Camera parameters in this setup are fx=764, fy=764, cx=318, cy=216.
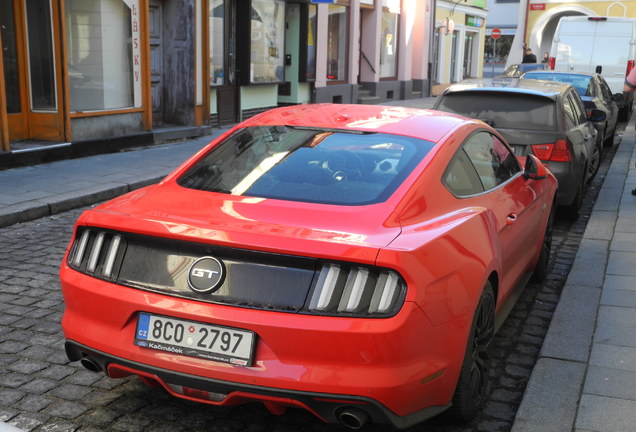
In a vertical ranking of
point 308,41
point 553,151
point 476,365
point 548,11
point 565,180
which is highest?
point 548,11

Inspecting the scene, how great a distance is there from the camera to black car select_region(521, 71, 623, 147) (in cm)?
1325

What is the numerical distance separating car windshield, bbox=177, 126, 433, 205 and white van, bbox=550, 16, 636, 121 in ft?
66.1

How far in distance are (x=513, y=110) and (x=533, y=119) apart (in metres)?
0.23

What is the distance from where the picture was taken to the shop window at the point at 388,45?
26297mm

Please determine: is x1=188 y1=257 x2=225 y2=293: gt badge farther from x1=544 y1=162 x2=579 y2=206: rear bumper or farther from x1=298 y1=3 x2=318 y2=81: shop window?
x1=298 y1=3 x2=318 y2=81: shop window

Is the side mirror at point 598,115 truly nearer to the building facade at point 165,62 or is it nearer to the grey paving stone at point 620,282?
the grey paving stone at point 620,282

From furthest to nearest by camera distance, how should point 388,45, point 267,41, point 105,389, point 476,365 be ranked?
point 388,45, point 267,41, point 105,389, point 476,365

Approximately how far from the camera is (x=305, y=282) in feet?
10.1

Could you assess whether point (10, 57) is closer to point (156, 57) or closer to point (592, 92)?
point (156, 57)

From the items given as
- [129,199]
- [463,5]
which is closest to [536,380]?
[129,199]

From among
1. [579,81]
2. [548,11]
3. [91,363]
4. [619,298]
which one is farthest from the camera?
[548,11]

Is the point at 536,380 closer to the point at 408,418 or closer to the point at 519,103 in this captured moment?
the point at 408,418

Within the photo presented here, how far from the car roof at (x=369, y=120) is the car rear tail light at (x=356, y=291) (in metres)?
1.26

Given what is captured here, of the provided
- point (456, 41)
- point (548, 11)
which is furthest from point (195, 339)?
point (548, 11)
